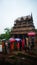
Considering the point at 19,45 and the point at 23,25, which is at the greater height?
the point at 23,25

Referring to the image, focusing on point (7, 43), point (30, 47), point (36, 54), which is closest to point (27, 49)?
point (30, 47)

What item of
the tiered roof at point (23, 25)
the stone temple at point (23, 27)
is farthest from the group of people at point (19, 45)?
the tiered roof at point (23, 25)

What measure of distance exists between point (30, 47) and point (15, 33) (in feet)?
2.68

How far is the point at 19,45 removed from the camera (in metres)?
4.71

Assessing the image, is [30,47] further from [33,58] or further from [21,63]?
[21,63]

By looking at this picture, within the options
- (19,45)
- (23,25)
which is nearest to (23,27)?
(23,25)

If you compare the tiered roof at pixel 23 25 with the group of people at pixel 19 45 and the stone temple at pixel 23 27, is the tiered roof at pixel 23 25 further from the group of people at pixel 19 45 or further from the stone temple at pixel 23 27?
the group of people at pixel 19 45

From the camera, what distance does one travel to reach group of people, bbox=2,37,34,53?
431 centimetres

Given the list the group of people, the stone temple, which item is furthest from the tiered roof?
the group of people

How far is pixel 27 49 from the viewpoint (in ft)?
14.3

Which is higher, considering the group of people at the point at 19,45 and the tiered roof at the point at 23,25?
the tiered roof at the point at 23,25

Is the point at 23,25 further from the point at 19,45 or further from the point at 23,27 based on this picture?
the point at 19,45

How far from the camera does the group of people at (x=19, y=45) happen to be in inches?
170

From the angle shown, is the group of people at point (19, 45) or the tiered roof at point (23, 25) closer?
the group of people at point (19, 45)
